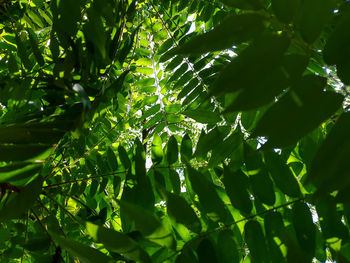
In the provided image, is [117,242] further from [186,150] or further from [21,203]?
[186,150]

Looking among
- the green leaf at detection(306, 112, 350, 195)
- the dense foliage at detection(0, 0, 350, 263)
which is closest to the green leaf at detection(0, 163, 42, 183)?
the dense foliage at detection(0, 0, 350, 263)

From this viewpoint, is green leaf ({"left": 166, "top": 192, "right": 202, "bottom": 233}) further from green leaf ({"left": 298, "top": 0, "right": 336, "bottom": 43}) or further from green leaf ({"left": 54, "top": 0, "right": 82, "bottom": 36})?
green leaf ({"left": 54, "top": 0, "right": 82, "bottom": 36})

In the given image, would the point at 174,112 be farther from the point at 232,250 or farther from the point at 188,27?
the point at 232,250

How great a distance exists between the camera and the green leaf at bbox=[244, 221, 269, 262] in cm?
91

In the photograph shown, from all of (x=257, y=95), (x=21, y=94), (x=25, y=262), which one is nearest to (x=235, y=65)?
(x=257, y=95)

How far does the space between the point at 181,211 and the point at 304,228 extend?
0.35 m

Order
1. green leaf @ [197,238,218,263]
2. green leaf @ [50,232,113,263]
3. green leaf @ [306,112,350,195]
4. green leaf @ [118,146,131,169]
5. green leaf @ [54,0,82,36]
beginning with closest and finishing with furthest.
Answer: green leaf @ [306,112,350,195] → green leaf @ [50,232,113,263] → green leaf @ [197,238,218,263] → green leaf @ [54,0,82,36] → green leaf @ [118,146,131,169]

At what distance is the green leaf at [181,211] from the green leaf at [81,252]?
21cm

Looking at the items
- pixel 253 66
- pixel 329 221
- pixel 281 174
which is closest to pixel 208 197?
pixel 281 174

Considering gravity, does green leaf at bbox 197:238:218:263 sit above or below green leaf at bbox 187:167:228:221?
below

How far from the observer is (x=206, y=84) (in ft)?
6.00

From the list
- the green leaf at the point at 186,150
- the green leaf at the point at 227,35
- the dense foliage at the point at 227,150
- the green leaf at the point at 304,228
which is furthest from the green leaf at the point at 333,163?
the green leaf at the point at 186,150

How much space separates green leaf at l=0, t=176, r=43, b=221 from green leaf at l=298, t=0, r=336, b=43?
72cm

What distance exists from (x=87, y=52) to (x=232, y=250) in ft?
2.56
